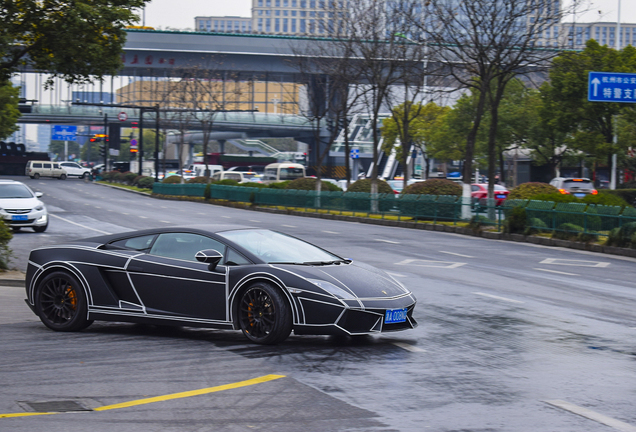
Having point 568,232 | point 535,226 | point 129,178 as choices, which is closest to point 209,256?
point 568,232

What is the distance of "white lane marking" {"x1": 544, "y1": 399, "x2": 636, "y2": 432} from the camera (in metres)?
5.34

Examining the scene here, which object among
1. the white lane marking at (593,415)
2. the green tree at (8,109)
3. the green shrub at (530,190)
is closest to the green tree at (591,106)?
the green shrub at (530,190)

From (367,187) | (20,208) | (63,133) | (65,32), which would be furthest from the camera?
(63,133)

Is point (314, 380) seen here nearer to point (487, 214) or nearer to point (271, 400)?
point (271, 400)

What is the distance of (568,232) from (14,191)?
16859 mm

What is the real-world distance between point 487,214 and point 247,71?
6703 centimetres

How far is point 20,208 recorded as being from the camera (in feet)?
78.8

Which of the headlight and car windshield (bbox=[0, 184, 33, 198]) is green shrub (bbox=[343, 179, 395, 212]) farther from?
the headlight

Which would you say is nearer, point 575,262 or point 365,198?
point 575,262

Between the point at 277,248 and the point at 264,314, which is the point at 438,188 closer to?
the point at 277,248

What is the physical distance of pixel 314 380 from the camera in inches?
261

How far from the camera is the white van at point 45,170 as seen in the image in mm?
85938

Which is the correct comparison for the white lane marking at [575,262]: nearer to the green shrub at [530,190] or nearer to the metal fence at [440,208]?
the metal fence at [440,208]

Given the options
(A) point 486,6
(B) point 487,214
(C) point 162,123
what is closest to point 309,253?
(B) point 487,214
